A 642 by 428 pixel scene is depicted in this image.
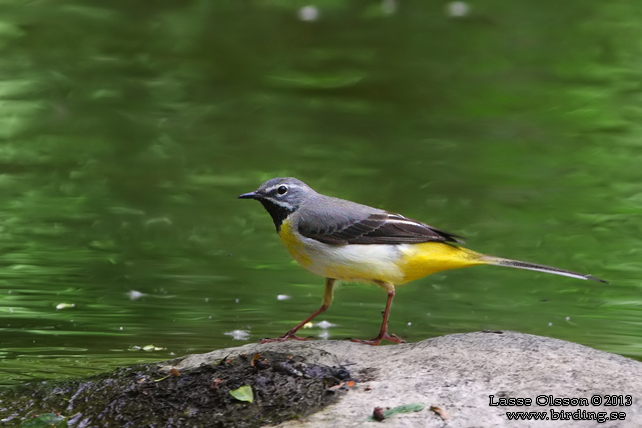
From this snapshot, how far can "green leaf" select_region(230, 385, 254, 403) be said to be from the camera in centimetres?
459

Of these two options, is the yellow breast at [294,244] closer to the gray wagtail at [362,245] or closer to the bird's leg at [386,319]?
the gray wagtail at [362,245]

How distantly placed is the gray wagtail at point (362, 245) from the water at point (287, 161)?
112cm

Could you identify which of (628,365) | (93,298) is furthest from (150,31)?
(628,365)

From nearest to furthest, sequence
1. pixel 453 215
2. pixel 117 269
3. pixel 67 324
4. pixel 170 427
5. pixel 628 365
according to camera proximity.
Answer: pixel 170 427 < pixel 628 365 < pixel 67 324 < pixel 117 269 < pixel 453 215

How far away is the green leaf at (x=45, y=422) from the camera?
4598mm

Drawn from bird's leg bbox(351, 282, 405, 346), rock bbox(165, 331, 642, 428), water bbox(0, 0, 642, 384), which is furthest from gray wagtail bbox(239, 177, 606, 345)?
water bbox(0, 0, 642, 384)

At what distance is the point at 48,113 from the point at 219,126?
245 cm

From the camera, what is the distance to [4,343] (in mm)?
6168

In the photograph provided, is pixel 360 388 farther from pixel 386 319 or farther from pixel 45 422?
pixel 45 422

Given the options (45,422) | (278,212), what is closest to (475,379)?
(278,212)

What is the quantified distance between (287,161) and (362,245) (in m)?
6.03

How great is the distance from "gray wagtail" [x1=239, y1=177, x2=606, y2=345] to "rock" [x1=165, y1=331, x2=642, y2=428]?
0.42 metres

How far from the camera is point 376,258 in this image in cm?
559

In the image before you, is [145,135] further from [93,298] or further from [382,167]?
[93,298]
